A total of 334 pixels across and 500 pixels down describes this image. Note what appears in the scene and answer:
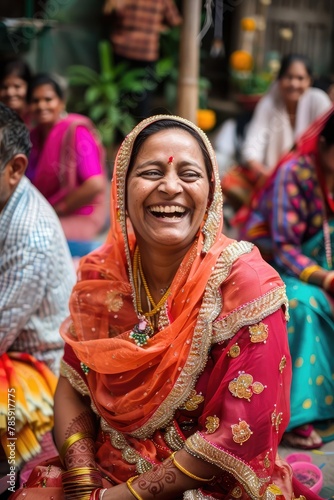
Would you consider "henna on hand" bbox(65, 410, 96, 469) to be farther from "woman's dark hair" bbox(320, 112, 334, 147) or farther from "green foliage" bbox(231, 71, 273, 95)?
"green foliage" bbox(231, 71, 273, 95)

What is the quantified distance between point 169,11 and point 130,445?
5.74 metres

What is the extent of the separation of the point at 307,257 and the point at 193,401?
5.20 feet

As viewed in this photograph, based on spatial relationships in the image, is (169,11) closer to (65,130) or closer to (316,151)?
(65,130)

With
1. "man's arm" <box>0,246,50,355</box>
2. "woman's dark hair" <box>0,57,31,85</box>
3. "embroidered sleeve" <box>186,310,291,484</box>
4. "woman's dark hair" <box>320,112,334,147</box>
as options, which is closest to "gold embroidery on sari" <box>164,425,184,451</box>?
"embroidered sleeve" <box>186,310,291,484</box>

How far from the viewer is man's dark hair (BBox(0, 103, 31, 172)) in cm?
288

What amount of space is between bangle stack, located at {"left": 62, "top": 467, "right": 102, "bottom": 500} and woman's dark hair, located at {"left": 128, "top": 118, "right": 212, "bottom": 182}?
933 millimetres

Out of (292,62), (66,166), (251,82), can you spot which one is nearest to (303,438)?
(66,166)

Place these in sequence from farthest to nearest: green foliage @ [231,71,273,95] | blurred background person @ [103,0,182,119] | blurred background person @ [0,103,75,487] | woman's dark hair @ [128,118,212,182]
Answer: green foliage @ [231,71,273,95] → blurred background person @ [103,0,182,119] → blurred background person @ [0,103,75,487] → woman's dark hair @ [128,118,212,182]

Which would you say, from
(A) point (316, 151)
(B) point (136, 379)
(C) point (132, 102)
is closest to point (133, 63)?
(C) point (132, 102)

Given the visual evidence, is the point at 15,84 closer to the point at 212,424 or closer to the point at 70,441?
the point at 70,441

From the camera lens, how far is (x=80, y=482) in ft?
7.18

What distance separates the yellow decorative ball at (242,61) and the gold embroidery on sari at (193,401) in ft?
21.2

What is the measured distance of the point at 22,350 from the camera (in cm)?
303

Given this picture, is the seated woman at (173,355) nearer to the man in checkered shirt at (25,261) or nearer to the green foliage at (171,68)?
the man in checkered shirt at (25,261)
